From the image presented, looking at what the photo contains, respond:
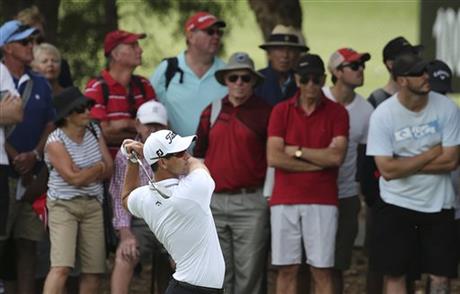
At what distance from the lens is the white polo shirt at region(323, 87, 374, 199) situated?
12.1m

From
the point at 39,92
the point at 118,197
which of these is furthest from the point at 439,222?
the point at 39,92

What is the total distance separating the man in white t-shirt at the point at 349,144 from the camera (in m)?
12.1

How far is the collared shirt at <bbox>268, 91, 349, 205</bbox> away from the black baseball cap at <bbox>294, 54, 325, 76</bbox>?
29 cm

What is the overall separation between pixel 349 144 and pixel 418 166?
103 centimetres

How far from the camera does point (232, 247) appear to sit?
39.6 feet

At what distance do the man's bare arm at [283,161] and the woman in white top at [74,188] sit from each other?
4.23 feet

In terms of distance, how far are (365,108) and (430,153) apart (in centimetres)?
115

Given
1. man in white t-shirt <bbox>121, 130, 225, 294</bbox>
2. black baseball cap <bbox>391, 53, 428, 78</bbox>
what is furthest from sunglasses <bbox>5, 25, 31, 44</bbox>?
man in white t-shirt <bbox>121, 130, 225, 294</bbox>

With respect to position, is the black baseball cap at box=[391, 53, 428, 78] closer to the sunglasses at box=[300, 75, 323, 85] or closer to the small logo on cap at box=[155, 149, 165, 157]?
the sunglasses at box=[300, 75, 323, 85]

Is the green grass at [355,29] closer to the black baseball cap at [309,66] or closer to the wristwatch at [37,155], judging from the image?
the wristwatch at [37,155]

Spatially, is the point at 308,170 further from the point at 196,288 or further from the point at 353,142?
the point at 196,288

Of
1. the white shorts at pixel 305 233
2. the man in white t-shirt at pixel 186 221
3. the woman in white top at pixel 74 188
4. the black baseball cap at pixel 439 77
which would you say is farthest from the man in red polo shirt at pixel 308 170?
the man in white t-shirt at pixel 186 221

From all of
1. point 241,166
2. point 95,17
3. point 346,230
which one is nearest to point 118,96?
point 241,166

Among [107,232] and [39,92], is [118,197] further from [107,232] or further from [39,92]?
[39,92]
